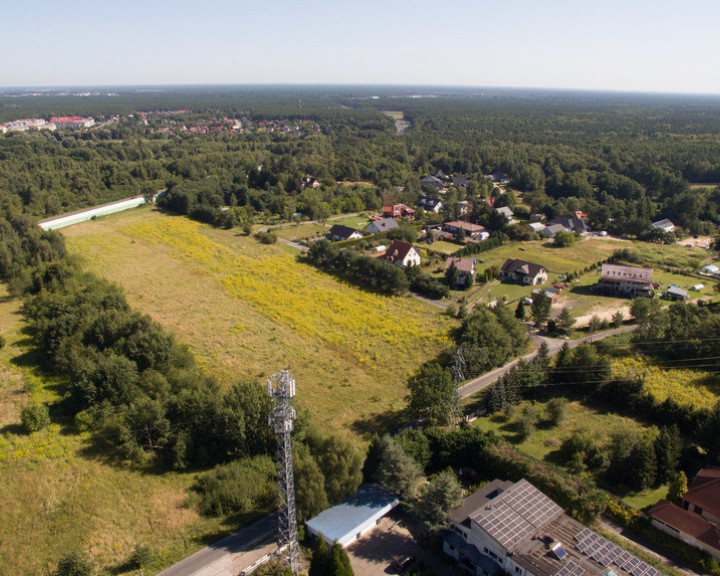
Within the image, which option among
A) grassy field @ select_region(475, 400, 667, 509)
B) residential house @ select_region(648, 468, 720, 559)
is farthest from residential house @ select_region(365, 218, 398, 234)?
residential house @ select_region(648, 468, 720, 559)

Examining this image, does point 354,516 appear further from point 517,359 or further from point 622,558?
point 517,359

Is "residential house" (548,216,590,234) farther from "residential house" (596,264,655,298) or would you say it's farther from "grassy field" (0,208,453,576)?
"grassy field" (0,208,453,576)

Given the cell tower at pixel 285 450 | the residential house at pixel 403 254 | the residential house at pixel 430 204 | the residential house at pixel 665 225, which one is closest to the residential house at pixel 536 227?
the residential house at pixel 430 204

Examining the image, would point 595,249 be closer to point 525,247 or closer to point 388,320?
point 525,247

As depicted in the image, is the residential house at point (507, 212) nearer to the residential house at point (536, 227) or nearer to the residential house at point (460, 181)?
the residential house at point (536, 227)

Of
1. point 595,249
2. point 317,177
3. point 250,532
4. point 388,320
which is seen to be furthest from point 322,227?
point 250,532
